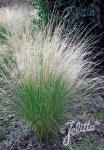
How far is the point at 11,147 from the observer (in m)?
3.40

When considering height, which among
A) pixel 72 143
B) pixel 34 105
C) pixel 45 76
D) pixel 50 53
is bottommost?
pixel 72 143

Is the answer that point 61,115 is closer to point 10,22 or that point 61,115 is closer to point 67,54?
point 67,54

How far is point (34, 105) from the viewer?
3139 millimetres

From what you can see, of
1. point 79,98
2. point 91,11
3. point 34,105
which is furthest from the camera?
point 91,11

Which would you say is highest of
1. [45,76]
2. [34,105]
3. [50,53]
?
[50,53]

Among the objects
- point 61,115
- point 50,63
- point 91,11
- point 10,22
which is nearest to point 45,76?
point 50,63

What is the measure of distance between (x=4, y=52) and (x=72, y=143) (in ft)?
8.79

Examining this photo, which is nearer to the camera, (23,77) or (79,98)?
(23,77)

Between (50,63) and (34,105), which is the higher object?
(50,63)

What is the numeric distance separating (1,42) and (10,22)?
123cm

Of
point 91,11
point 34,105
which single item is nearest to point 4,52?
point 91,11

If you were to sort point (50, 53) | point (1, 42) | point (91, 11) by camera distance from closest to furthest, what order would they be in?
1. point (50, 53)
2. point (91, 11)
3. point (1, 42)

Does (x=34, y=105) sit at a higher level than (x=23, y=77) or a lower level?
lower

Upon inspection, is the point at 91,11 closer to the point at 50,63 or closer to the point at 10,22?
the point at 50,63
